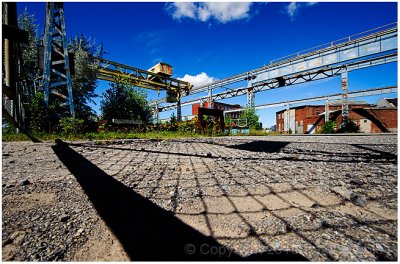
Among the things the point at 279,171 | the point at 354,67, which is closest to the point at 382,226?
the point at 279,171

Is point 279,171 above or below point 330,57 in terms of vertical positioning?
below

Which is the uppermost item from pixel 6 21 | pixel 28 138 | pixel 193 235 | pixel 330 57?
pixel 330 57

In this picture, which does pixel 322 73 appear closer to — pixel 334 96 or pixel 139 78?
pixel 334 96

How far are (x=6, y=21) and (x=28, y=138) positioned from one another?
3296mm

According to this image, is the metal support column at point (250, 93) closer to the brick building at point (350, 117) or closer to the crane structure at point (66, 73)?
the crane structure at point (66, 73)

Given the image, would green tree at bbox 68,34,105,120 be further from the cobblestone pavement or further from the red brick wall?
the red brick wall

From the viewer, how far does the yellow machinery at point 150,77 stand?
11461 millimetres

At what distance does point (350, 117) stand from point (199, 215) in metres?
27.6

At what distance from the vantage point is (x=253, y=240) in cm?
101

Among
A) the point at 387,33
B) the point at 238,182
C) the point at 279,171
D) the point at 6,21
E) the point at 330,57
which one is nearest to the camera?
the point at 238,182

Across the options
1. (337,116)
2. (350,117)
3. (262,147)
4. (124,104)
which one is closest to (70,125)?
(124,104)

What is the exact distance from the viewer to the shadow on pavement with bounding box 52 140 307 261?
900 mm

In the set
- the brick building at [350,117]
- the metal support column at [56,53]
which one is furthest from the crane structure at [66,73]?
the brick building at [350,117]

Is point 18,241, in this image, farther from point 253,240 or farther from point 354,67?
point 354,67
